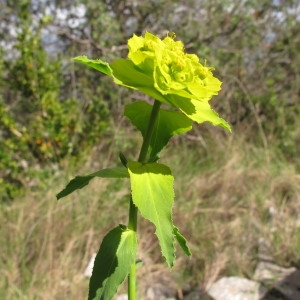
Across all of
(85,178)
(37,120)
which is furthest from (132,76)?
(37,120)

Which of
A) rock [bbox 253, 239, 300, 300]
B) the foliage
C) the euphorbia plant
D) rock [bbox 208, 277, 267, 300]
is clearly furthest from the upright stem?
the foliage

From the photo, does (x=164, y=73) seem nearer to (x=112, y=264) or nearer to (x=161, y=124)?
(x=161, y=124)

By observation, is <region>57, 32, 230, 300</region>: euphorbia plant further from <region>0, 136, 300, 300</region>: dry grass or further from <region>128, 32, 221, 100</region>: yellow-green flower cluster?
<region>0, 136, 300, 300</region>: dry grass

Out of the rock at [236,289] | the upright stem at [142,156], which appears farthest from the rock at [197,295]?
the upright stem at [142,156]

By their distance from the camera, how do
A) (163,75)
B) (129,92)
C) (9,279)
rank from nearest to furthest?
1. (163,75)
2. (9,279)
3. (129,92)

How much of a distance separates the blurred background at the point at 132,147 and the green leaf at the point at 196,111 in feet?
6.47


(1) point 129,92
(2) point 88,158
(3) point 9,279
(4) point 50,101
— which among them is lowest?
(3) point 9,279

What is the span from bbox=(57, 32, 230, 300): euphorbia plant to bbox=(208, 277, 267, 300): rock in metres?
2.10

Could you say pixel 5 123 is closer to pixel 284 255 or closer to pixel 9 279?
pixel 9 279

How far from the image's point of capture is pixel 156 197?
74 centimetres

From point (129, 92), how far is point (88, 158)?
0.98m

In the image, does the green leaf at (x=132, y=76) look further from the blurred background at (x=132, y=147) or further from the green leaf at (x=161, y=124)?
the blurred background at (x=132, y=147)

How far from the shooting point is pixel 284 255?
3166 mm

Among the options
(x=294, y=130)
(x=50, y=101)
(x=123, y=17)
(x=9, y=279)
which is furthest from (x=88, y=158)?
(x=294, y=130)
